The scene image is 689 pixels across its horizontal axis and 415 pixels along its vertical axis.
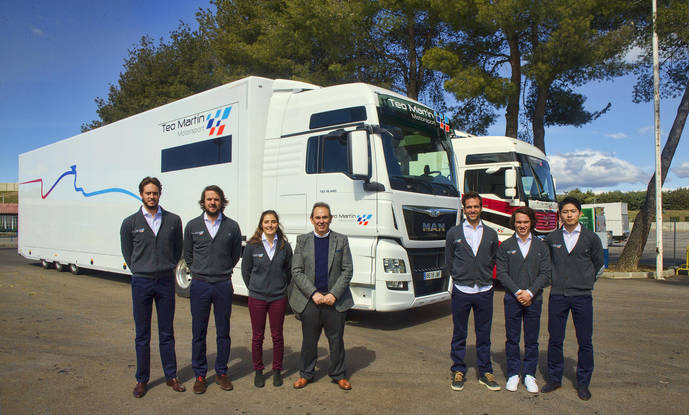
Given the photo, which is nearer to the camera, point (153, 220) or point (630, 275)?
point (153, 220)

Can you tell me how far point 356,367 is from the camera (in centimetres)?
517

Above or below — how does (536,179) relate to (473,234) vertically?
above

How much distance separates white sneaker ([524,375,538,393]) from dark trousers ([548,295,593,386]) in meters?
0.18

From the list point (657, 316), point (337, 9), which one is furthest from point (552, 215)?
point (337, 9)

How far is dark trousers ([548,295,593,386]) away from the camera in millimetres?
4305

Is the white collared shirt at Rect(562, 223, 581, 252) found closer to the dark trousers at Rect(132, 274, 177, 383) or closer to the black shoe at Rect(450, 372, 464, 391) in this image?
the black shoe at Rect(450, 372, 464, 391)

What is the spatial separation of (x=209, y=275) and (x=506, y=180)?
6991mm

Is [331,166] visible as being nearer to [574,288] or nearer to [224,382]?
[224,382]

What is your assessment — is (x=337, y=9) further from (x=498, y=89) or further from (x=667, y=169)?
(x=667, y=169)

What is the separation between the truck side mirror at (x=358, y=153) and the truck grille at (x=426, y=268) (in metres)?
1.35

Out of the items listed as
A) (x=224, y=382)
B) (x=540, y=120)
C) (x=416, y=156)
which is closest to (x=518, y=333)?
(x=224, y=382)

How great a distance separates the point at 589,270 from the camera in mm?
4328

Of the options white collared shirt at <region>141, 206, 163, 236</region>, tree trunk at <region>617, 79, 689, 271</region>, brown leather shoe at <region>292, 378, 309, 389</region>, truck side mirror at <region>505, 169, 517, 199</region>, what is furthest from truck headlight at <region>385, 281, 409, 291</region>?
tree trunk at <region>617, 79, 689, 271</region>

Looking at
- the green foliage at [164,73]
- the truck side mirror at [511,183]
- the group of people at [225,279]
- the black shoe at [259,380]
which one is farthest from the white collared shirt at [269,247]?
the green foliage at [164,73]
